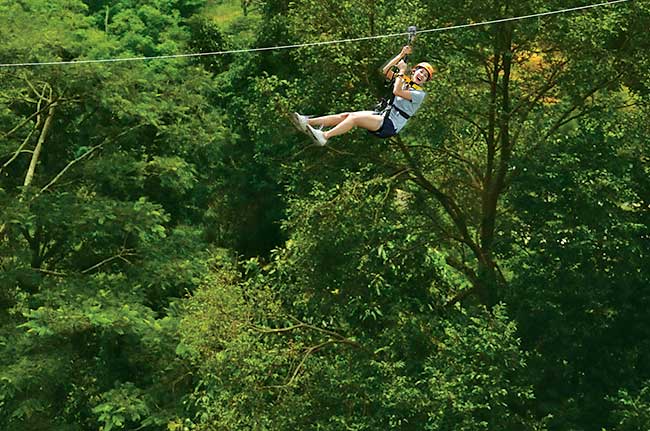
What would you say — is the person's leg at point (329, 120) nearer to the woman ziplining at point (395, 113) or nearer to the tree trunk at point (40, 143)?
the woman ziplining at point (395, 113)

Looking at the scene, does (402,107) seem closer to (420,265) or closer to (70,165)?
A: (420,265)

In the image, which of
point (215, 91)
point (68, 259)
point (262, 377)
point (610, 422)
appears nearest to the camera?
point (610, 422)

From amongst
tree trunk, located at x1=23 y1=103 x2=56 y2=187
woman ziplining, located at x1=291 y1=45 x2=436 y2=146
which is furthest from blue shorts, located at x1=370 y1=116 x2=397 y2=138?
tree trunk, located at x1=23 y1=103 x2=56 y2=187

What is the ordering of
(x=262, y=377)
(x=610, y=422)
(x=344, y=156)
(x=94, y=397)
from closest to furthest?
1. (x=610, y=422)
2. (x=262, y=377)
3. (x=344, y=156)
4. (x=94, y=397)

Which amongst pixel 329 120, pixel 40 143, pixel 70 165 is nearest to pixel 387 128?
pixel 329 120

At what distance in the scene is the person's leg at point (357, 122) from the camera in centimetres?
906

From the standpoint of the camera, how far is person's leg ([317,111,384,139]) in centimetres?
906

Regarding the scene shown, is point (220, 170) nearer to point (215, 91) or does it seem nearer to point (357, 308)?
point (215, 91)

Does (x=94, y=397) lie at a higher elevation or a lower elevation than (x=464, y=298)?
lower

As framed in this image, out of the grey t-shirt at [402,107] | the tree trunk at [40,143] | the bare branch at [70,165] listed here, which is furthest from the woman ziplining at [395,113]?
the tree trunk at [40,143]

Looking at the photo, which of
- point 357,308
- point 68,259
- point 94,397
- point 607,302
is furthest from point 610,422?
point 68,259

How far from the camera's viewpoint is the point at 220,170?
2594 cm

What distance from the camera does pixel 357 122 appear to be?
9148mm

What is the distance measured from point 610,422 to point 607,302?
156cm
